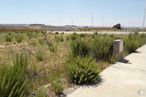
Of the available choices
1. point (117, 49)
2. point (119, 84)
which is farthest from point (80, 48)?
point (119, 84)

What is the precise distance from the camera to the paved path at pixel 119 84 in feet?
22.8

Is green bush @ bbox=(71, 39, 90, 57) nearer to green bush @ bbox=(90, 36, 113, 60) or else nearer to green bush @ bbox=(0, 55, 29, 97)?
green bush @ bbox=(90, 36, 113, 60)

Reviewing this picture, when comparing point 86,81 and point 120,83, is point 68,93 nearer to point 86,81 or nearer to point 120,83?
point 86,81

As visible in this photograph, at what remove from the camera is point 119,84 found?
802cm

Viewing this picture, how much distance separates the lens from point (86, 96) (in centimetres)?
666

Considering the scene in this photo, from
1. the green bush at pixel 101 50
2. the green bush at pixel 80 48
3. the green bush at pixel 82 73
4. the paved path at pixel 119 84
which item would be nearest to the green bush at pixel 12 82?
the paved path at pixel 119 84

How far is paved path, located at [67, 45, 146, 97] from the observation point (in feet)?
22.8

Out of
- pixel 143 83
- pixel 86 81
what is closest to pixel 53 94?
pixel 86 81

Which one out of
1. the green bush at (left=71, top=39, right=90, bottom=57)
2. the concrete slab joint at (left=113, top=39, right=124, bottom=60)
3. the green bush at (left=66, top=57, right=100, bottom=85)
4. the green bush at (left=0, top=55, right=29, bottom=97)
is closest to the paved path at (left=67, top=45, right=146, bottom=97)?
the green bush at (left=66, top=57, right=100, bottom=85)

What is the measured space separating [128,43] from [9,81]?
12986mm

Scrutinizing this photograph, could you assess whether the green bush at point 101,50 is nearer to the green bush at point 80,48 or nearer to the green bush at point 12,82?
the green bush at point 80,48

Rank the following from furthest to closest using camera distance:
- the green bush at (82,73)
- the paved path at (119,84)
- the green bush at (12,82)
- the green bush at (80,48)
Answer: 1. the green bush at (80,48)
2. the green bush at (82,73)
3. the paved path at (119,84)
4. the green bush at (12,82)

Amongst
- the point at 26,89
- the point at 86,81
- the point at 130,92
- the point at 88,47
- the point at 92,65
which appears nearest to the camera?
the point at 26,89

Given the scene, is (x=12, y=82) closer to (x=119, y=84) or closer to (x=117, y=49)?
(x=119, y=84)
